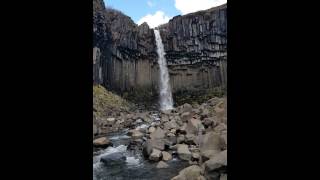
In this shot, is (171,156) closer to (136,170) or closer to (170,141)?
(136,170)

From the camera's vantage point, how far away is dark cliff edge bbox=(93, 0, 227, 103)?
42.9 m

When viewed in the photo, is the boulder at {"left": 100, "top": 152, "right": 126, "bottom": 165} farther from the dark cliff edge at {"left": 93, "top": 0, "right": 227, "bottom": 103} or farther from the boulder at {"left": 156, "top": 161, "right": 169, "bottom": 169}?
the dark cliff edge at {"left": 93, "top": 0, "right": 227, "bottom": 103}

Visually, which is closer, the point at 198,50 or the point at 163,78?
the point at 163,78

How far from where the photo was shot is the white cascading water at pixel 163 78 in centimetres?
4175

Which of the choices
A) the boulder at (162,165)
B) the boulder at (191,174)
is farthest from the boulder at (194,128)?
the boulder at (191,174)

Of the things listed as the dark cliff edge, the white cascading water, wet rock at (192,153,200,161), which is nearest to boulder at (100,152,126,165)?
wet rock at (192,153,200,161)

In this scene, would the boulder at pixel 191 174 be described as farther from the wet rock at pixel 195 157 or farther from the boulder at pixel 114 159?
the boulder at pixel 114 159

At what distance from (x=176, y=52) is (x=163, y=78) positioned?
383 centimetres

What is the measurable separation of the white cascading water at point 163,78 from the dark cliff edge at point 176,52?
536 mm

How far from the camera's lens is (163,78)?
4347cm

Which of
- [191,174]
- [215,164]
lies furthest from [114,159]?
[215,164]

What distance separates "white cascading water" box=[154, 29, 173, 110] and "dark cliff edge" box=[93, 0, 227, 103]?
536 millimetres

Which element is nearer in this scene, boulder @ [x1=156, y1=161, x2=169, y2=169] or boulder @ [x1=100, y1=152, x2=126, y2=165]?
boulder @ [x1=156, y1=161, x2=169, y2=169]
